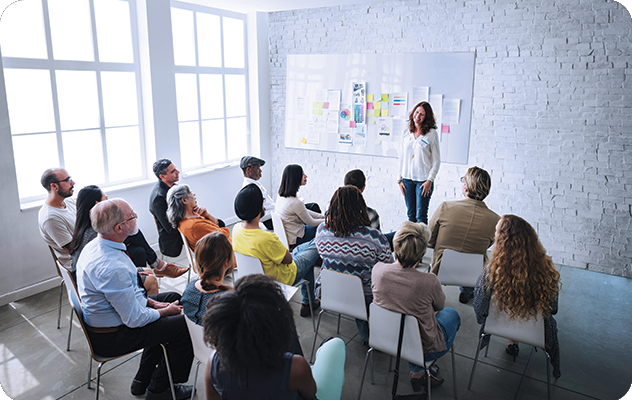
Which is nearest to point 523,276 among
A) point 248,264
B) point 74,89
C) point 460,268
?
point 460,268

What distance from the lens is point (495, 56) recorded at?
5.03 metres

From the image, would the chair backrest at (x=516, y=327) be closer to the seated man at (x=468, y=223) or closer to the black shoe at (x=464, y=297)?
the seated man at (x=468, y=223)

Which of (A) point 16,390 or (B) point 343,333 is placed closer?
(A) point 16,390

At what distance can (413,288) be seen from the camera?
7.88 ft

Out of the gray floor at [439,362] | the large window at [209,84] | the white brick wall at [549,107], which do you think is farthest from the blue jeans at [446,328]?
the large window at [209,84]

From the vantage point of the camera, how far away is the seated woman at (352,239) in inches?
118

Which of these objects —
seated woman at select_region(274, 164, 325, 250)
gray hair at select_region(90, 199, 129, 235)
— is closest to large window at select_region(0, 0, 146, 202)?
seated woman at select_region(274, 164, 325, 250)

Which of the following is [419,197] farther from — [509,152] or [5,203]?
[5,203]

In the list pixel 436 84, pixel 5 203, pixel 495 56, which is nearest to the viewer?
pixel 5 203

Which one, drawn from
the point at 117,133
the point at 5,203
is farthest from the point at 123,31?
the point at 5,203

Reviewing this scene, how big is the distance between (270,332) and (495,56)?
4.57m

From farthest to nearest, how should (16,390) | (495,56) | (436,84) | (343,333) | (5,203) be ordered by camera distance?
(436,84), (495,56), (5,203), (343,333), (16,390)

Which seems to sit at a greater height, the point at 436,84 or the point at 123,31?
the point at 123,31

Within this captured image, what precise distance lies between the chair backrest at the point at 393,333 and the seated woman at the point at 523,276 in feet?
1.93
